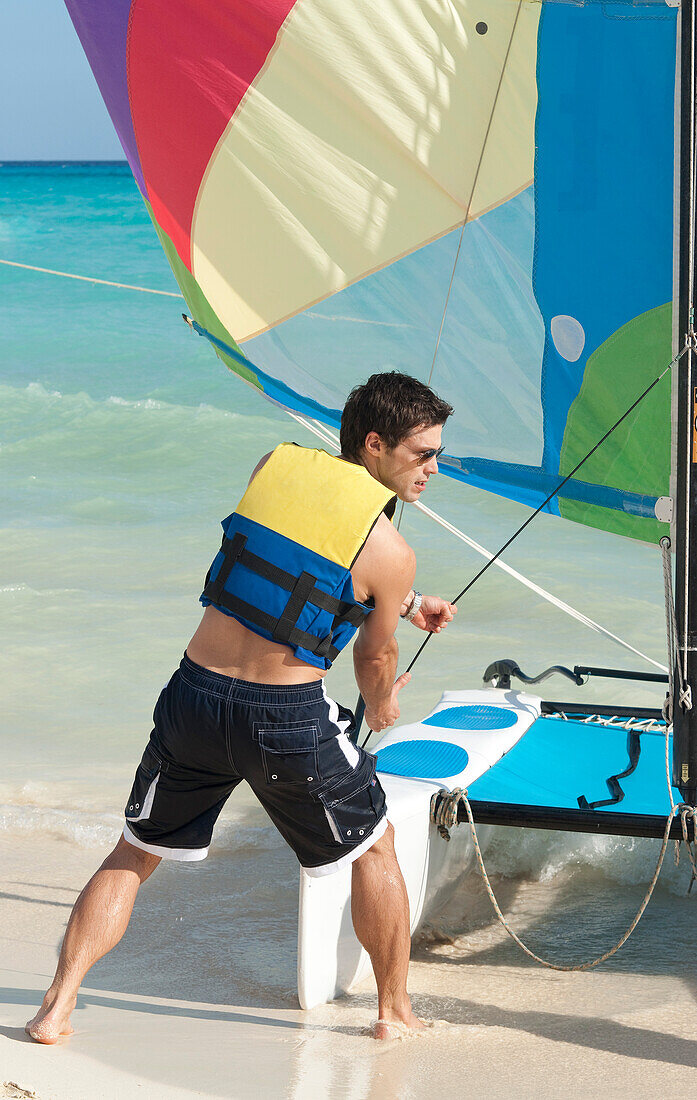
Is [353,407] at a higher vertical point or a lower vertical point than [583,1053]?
higher

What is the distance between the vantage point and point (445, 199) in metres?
3.45

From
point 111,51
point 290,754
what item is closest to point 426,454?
point 290,754

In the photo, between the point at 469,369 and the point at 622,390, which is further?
the point at 469,369

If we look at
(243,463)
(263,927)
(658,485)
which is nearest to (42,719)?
(263,927)

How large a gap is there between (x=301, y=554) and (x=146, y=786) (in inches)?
20.8

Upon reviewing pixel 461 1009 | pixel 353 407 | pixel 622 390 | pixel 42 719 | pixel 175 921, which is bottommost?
pixel 42 719

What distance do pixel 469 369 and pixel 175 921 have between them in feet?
5.84

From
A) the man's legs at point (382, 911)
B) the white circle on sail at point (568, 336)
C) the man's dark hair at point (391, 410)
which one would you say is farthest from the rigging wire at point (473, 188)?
the man's legs at point (382, 911)

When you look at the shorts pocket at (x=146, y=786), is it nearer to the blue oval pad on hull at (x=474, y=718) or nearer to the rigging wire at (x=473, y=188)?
the blue oval pad on hull at (x=474, y=718)

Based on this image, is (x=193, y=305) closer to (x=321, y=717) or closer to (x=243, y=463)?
(x=321, y=717)

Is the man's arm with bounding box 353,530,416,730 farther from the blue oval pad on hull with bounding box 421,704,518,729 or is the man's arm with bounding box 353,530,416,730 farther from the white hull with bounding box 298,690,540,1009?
the blue oval pad on hull with bounding box 421,704,518,729

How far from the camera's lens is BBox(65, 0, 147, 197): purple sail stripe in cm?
359

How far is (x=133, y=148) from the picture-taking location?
389 centimetres

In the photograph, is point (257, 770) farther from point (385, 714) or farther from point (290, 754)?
point (385, 714)
